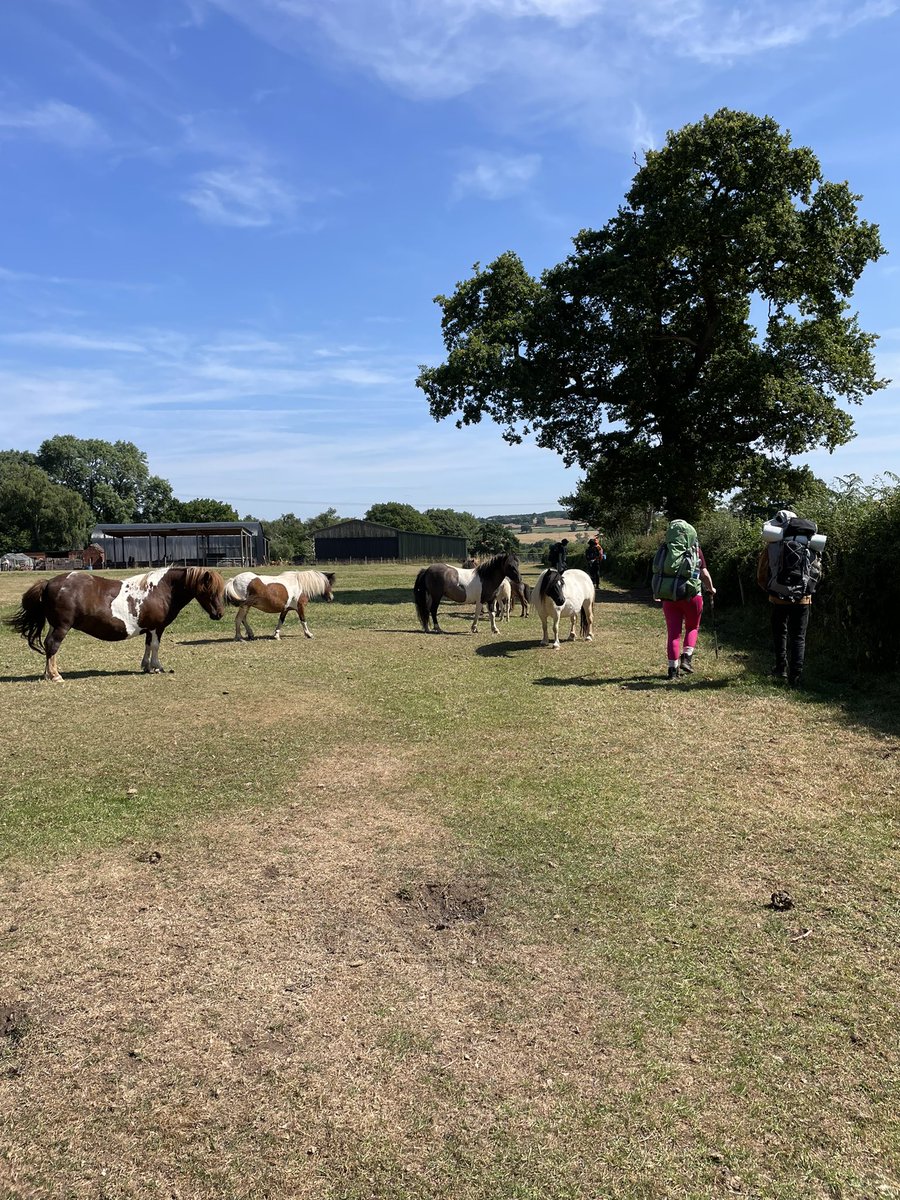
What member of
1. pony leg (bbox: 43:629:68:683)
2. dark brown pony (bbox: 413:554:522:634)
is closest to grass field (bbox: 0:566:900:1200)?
pony leg (bbox: 43:629:68:683)

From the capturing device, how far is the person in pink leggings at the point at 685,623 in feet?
31.8

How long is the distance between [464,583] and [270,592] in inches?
155

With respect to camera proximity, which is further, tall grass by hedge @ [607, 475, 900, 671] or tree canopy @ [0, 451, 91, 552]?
tree canopy @ [0, 451, 91, 552]

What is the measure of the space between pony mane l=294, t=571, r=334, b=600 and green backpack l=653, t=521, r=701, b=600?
7.31 meters

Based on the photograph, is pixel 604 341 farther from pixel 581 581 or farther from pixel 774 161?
pixel 581 581

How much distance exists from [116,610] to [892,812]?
9.55 metres

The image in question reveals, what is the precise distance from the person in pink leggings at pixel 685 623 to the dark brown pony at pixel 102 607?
710cm

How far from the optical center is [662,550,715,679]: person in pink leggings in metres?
9.70

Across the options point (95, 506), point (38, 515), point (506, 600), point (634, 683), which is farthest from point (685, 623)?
point (95, 506)

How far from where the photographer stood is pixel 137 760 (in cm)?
671

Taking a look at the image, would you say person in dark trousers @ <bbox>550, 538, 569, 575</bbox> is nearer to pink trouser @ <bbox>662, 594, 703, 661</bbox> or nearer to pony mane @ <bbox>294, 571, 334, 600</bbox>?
pony mane @ <bbox>294, 571, 334, 600</bbox>

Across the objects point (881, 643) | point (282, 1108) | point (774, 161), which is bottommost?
point (282, 1108)

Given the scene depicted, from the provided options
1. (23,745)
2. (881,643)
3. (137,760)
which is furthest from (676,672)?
(23,745)

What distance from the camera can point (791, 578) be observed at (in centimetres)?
871
